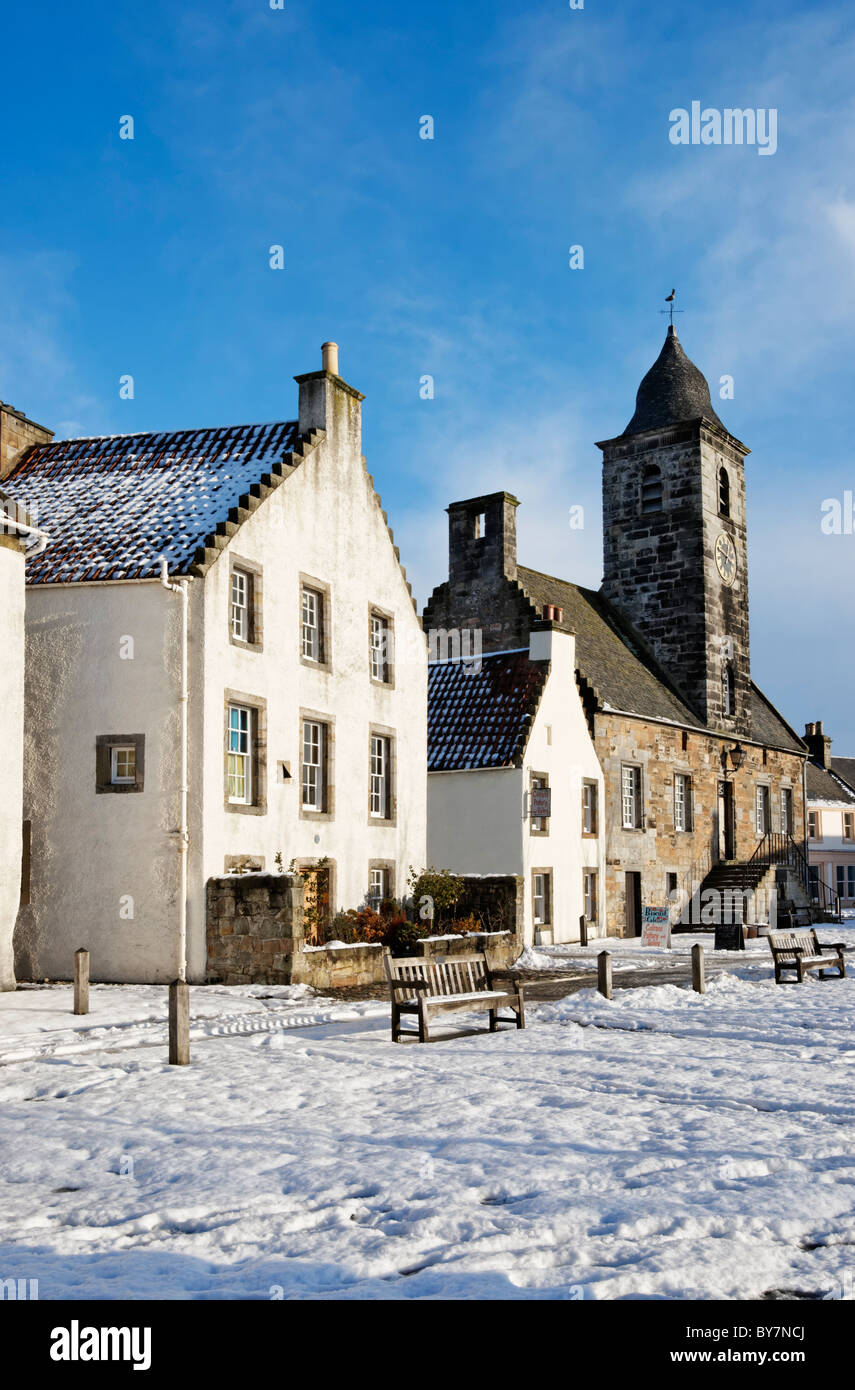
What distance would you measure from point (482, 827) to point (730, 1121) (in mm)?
22151

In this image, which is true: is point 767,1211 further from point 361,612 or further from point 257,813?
point 361,612

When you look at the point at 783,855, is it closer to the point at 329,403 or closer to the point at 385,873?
the point at 385,873

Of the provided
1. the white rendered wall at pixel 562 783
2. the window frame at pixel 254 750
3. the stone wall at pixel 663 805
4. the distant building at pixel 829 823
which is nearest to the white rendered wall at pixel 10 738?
the window frame at pixel 254 750

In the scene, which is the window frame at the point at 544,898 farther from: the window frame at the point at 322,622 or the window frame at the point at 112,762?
the window frame at the point at 112,762

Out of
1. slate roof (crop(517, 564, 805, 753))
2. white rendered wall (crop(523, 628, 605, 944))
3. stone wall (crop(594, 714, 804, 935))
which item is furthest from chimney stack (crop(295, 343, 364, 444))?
stone wall (crop(594, 714, 804, 935))

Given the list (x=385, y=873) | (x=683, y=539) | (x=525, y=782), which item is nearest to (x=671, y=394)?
(x=683, y=539)

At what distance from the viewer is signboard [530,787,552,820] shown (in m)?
30.9

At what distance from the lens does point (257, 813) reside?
22.8m

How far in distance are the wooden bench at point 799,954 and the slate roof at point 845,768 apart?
4320 cm

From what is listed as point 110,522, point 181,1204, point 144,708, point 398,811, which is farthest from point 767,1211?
point 398,811

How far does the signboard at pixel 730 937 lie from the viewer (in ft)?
102

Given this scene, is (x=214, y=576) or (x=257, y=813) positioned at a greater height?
(x=214, y=576)

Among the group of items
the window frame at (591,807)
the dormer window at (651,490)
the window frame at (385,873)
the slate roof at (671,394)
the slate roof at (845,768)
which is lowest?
the window frame at (385,873)

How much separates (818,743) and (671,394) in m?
24.7
